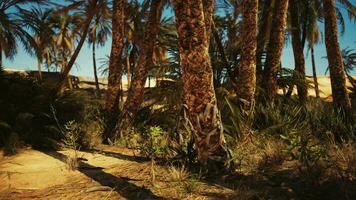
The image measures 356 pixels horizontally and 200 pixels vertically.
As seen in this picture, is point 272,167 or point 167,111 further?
point 167,111

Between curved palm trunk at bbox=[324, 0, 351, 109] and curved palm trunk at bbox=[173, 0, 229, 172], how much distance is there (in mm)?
5560

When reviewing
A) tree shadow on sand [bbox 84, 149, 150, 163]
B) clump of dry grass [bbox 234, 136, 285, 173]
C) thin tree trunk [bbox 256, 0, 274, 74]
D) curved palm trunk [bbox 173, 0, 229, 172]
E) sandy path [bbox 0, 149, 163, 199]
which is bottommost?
sandy path [bbox 0, 149, 163, 199]

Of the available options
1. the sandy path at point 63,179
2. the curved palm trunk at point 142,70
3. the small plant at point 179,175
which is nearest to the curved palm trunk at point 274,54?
the curved palm trunk at point 142,70

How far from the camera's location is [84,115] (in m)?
9.81

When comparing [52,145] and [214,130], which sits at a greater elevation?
[214,130]

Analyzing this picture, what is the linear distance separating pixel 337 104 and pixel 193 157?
567 cm

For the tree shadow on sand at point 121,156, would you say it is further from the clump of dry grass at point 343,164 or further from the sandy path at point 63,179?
the clump of dry grass at point 343,164

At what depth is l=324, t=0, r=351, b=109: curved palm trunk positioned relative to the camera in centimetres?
974

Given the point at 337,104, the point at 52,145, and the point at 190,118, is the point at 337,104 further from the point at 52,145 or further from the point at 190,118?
the point at 52,145

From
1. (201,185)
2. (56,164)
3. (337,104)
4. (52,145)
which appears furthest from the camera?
(337,104)

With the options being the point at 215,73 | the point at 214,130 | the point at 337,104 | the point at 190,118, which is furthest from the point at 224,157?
the point at 337,104

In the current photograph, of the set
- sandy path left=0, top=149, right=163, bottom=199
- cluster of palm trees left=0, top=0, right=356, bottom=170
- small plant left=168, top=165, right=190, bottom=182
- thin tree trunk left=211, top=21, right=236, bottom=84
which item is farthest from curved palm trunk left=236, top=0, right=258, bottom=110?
small plant left=168, top=165, right=190, bottom=182

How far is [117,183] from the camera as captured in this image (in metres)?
5.21

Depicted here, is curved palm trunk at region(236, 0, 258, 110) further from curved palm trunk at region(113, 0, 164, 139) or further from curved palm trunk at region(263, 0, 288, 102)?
curved palm trunk at region(113, 0, 164, 139)
